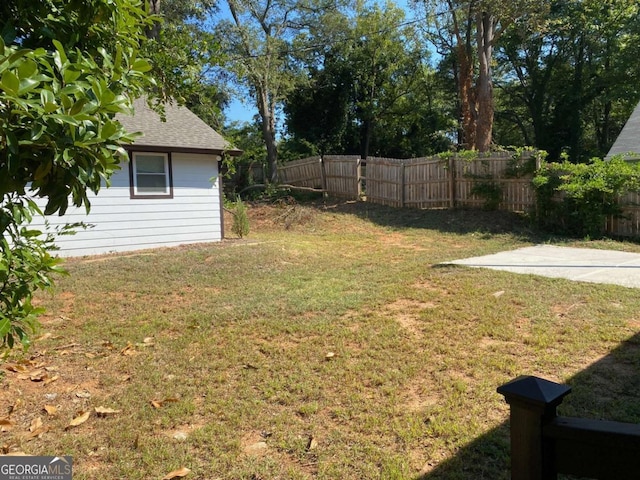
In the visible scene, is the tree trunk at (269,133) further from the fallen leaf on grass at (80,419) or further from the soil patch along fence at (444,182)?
the fallen leaf on grass at (80,419)

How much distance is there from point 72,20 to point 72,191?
29.1 inches

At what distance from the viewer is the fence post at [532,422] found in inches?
56.3

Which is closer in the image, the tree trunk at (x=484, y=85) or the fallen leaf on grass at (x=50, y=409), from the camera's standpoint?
the fallen leaf on grass at (x=50, y=409)

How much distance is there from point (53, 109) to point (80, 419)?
8.16ft

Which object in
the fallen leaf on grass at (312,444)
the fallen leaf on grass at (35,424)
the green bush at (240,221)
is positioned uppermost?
the green bush at (240,221)

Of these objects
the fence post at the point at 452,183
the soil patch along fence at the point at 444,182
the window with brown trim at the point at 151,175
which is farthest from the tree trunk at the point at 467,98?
the window with brown trim at the point at 151,175

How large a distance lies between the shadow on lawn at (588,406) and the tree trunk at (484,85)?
1333 cm

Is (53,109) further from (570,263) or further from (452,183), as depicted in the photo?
(452,183)

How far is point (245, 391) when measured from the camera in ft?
11.1

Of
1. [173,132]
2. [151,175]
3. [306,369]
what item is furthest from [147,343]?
[173,132]

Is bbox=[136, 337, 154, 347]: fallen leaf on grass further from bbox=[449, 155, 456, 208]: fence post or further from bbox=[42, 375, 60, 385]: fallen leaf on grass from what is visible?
bbox=[449, 155, 456, 208]: fence post

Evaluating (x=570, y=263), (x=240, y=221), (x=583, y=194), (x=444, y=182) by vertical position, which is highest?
(x=444, y=182)

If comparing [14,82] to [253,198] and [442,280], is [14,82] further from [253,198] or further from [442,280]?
[253,198]

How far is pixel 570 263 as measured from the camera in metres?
7.39
